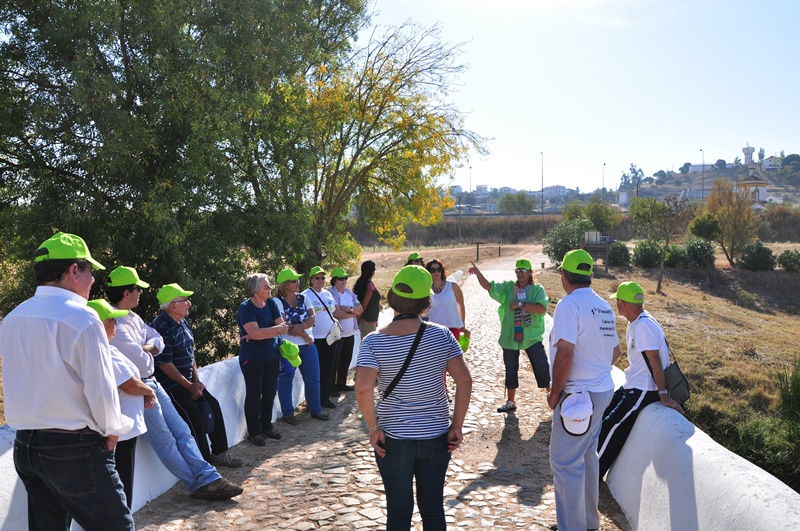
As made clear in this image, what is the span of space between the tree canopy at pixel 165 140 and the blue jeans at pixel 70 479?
6325mm

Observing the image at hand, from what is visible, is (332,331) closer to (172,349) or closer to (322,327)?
(322,327)

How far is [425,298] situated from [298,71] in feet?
38.0

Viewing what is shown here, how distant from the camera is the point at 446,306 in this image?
7930 millimetres

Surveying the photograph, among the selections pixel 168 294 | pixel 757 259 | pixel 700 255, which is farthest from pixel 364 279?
pixel 757 259

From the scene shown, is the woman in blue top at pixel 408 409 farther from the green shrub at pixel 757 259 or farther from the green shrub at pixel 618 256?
the green shrub at pixel 757 259

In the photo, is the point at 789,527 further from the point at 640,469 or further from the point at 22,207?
the point at 22,207

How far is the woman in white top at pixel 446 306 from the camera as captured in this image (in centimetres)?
793

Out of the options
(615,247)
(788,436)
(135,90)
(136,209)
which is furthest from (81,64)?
(615,247)

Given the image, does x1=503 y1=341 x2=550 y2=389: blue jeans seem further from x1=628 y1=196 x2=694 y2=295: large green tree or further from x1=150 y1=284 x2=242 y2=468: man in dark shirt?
x1=628 y1=196 x2=694 y2=295: large green tree

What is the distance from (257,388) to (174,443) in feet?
5.62

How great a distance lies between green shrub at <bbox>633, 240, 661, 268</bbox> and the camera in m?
37.1

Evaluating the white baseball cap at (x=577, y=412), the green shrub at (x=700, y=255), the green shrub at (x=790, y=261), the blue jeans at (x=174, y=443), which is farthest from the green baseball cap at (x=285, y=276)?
the green shrub at (x=790, y=261)

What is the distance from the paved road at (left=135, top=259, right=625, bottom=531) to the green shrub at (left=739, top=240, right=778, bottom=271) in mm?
34320

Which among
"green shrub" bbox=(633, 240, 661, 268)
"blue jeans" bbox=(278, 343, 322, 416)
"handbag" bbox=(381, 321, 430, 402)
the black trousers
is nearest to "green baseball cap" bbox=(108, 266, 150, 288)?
the black trousers
